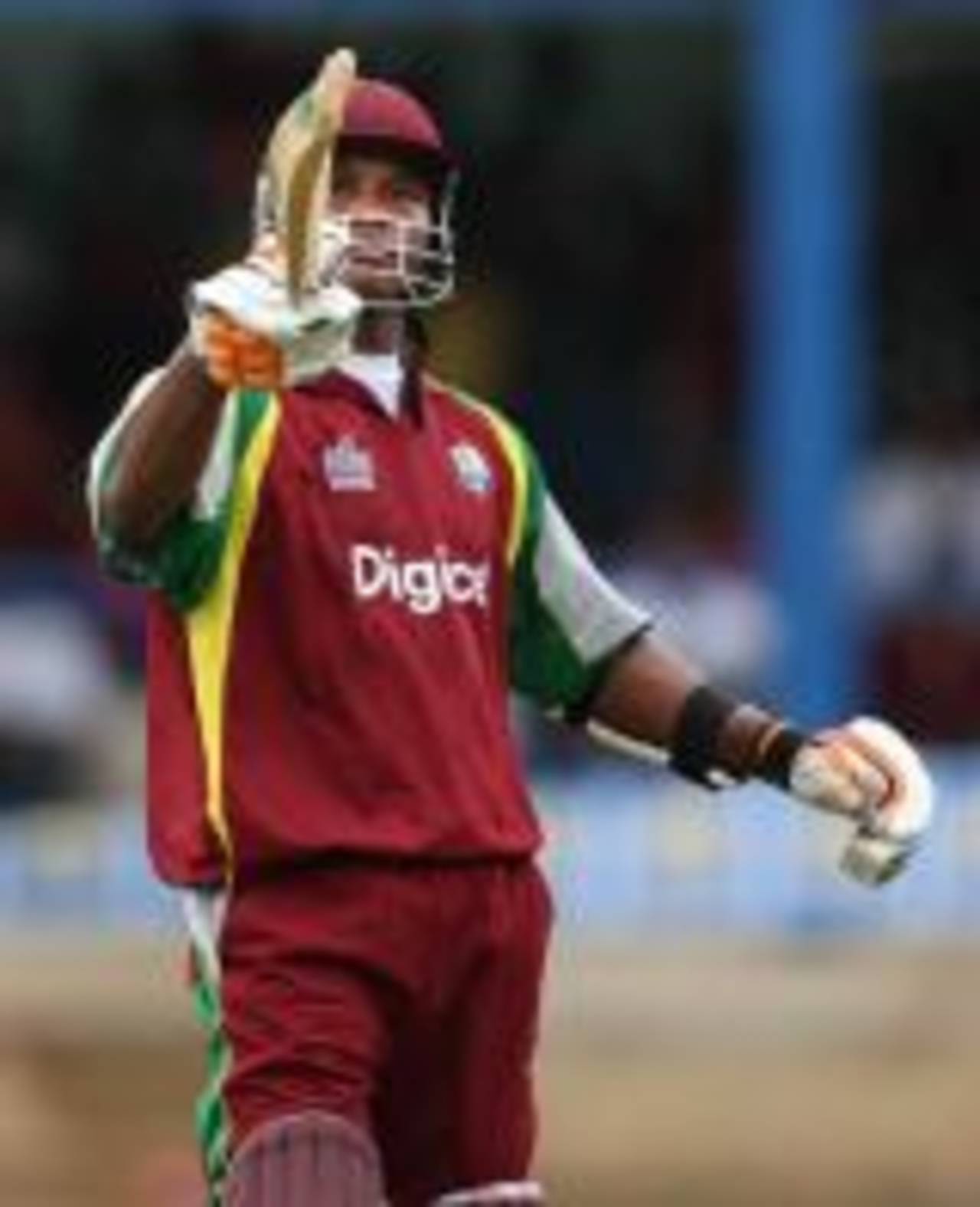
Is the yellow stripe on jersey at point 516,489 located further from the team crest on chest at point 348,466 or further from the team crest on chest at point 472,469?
the team crest on chest at point 348,466

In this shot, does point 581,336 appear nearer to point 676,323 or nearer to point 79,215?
point 676,323

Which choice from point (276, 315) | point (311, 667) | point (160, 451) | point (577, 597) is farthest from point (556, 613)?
point (276, 315)

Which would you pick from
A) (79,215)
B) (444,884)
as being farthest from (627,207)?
(444,884)

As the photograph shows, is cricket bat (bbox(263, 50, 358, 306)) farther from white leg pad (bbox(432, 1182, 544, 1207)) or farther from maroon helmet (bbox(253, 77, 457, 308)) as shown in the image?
white leg pad (bbox(432, 1182, 544, 1207))

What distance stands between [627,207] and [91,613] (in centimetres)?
215

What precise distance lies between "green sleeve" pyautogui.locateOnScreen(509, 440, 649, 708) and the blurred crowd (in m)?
7.35

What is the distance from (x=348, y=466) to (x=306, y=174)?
62 cm

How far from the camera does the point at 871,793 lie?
768 centimetres

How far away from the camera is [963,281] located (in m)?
16.9

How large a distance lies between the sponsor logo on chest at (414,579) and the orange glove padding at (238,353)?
0.53 meters

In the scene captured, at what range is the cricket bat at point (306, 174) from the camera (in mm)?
6812

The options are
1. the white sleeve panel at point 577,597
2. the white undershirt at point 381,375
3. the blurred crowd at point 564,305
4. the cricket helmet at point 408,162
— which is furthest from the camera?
the blurred crowd at point 564,305

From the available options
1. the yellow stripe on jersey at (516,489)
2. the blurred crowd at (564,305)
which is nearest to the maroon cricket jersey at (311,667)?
the yellow stripe on jersey at (516,489)

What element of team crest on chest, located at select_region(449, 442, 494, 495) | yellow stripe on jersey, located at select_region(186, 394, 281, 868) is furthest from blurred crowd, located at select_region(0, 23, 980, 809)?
yellow stripe on jersey, located at select_region(186, 394, 281, 868)
